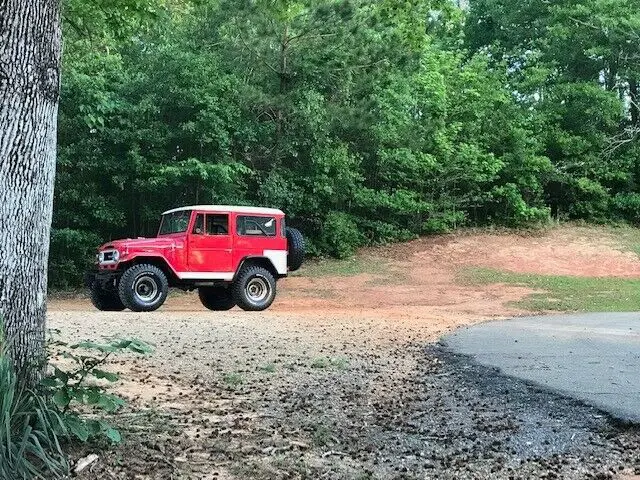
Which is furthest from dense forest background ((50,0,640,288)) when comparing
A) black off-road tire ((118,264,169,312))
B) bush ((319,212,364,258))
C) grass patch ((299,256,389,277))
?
black off-road tire ((118,264,169,312))

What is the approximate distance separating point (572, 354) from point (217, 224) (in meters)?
7.34

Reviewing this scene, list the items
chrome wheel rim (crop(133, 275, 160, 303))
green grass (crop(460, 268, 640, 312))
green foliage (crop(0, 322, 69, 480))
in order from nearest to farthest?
1. green foliage (crop(0, 322, 69, 480))
2. chrome wheel rim (crop(133, 275, 160, 303))
3. green grass (crop(460, 268, 640, 312))

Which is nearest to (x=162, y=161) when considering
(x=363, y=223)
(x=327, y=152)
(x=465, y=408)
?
(x=327, y=152)

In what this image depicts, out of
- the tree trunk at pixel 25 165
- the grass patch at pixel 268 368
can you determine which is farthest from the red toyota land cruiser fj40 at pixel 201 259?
the tree trunk at pixel 25 165

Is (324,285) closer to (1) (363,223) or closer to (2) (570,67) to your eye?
(1) (363,223)

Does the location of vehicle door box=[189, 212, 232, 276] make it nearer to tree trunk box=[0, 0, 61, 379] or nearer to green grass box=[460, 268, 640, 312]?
green grass box=[460, 268, 640, 312]

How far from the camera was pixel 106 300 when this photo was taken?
13.8 m

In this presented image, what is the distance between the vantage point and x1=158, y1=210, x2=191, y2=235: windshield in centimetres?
1362

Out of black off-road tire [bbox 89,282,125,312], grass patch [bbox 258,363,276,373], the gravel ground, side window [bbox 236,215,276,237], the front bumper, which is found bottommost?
the gravel ground

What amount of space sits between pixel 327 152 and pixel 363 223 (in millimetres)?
2847

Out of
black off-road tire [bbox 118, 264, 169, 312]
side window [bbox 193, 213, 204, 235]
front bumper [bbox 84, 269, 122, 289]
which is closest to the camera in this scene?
black off-road tire [bbox 118, 264, 169, 312]

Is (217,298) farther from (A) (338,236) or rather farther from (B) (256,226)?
(A) (338,236)

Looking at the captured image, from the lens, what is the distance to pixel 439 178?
79.9 feet

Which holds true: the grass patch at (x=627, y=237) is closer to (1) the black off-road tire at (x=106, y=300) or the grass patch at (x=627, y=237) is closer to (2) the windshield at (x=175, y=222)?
(2) the windshield at (x=175, y=222)
